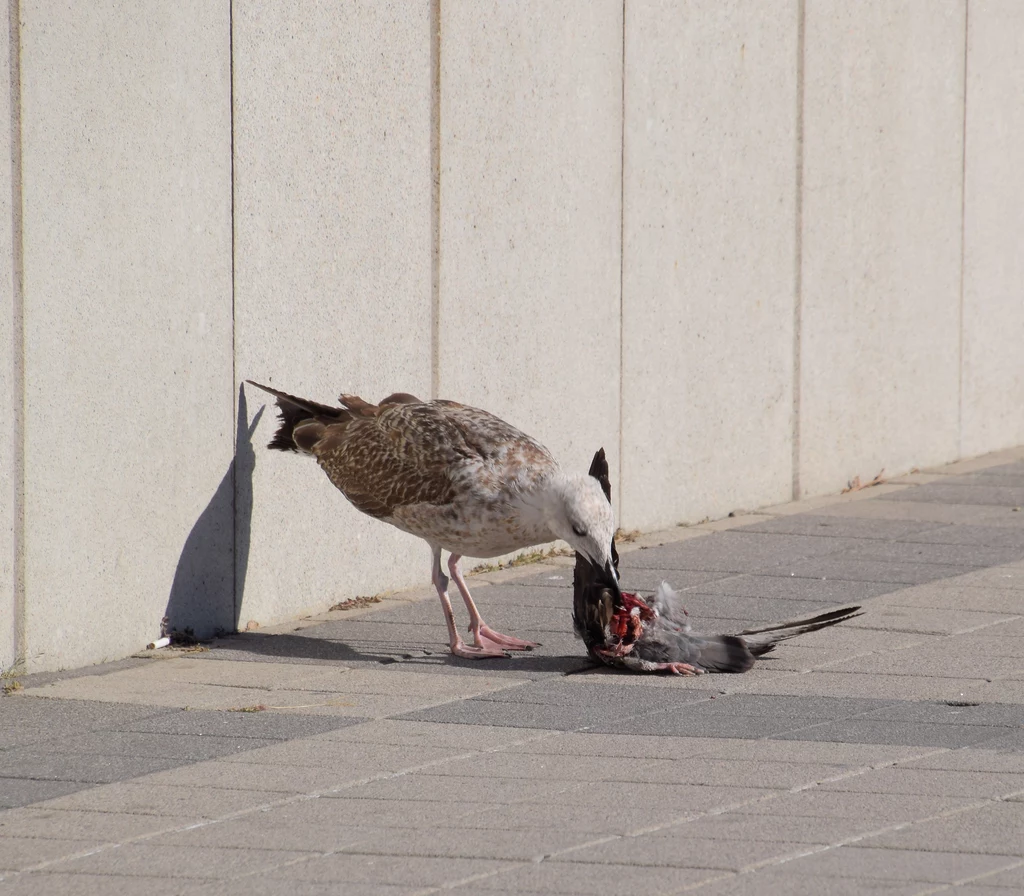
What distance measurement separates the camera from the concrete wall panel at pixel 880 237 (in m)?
11.8

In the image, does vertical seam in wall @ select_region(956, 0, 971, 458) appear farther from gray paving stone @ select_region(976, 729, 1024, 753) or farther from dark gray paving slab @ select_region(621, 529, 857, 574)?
gray paving stone @ select_region(976, 729, 1024, 753)

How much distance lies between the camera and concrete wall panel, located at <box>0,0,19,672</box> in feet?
22.8

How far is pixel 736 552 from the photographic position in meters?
9.88

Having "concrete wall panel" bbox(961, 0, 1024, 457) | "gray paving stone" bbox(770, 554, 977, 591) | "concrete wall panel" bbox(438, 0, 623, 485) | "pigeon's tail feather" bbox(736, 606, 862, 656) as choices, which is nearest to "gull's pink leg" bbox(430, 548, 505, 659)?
"pigeon's tail feather" bbox(736, 606, 862, 656)

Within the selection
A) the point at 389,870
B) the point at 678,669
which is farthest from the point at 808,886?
the point at 678,669

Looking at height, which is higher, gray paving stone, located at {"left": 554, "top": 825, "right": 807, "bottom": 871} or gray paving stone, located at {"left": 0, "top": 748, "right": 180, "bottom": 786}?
gray paving stone, located at {"left": 554, "top": 825, "right": 807, "bottom": 871}

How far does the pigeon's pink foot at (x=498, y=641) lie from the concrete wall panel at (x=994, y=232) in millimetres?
6626

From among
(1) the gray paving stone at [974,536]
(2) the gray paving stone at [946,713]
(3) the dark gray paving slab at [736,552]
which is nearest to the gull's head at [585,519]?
(2) the gray paving stone at [946,713]

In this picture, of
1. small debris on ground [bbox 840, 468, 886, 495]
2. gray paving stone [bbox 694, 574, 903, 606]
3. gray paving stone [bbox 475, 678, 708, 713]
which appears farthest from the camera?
small debris on ground [bbox 840, 468, 886, 495]

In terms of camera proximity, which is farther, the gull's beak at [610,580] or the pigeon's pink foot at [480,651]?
the pigeon's pink foot at [480,651]

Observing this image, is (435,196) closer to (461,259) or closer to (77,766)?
(461,259)

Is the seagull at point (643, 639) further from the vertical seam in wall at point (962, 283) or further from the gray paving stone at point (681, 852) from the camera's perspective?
the vertical seam in wall at point (962, 283)

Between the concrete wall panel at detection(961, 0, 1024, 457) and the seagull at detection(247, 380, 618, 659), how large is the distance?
6.52 meters

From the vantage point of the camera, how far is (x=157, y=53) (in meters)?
7.59
